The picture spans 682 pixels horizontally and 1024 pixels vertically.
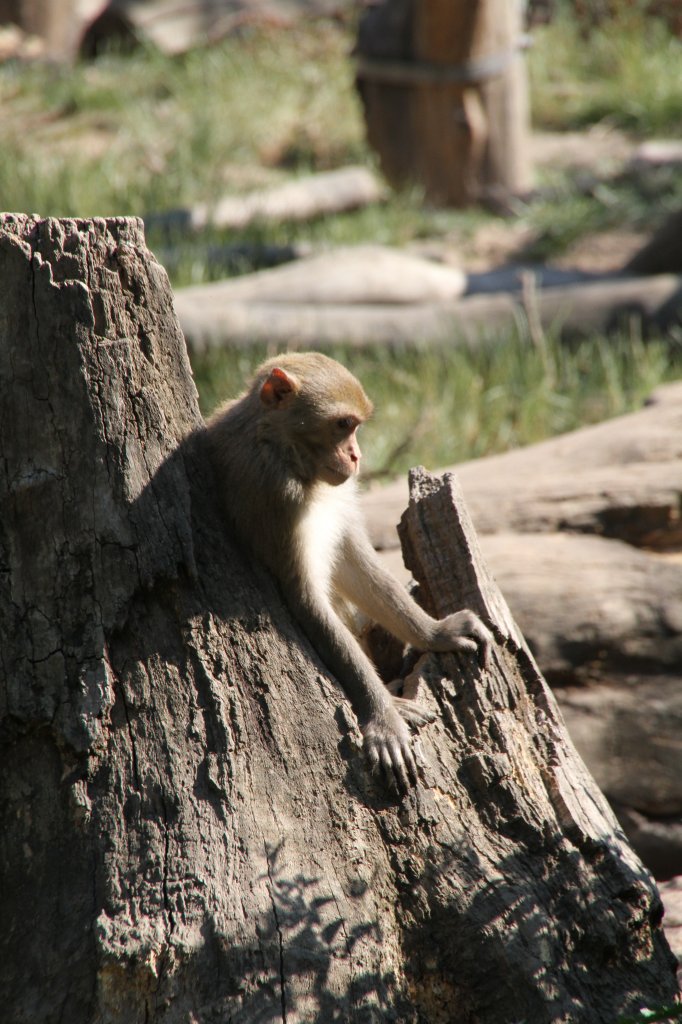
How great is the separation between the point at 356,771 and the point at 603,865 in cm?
69

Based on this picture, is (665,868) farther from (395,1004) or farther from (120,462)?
(120,462)

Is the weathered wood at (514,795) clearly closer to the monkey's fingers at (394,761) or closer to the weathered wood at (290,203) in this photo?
the monkey's fingers at (394,761)

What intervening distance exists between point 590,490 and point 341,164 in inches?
375

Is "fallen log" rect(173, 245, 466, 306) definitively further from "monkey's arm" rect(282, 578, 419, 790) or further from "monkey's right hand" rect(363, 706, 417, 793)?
"monkey's right hand" rect(363, 706, 417, 793)

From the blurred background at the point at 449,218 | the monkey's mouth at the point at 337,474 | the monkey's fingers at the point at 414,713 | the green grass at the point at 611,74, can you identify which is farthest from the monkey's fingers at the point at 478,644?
the green grass at the point at 611,74

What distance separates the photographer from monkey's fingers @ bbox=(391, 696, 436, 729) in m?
3.12

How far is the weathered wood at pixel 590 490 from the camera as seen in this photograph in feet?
16.2

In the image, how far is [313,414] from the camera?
3434mm

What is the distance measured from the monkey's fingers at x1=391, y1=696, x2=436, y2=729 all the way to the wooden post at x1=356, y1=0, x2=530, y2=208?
9.70 m

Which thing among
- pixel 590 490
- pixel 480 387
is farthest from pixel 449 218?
pixel 590 490

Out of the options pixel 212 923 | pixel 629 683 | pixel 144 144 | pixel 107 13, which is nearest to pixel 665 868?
pixel 629 683

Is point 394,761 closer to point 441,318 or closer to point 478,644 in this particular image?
point 478,644

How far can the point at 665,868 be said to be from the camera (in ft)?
14.4

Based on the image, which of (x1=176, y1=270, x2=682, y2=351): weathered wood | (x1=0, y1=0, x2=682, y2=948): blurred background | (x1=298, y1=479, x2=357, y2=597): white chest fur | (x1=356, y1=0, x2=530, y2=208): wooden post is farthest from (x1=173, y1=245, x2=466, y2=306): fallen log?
(x1=298, y1=479, x2=357, y2=597): white chest fur
